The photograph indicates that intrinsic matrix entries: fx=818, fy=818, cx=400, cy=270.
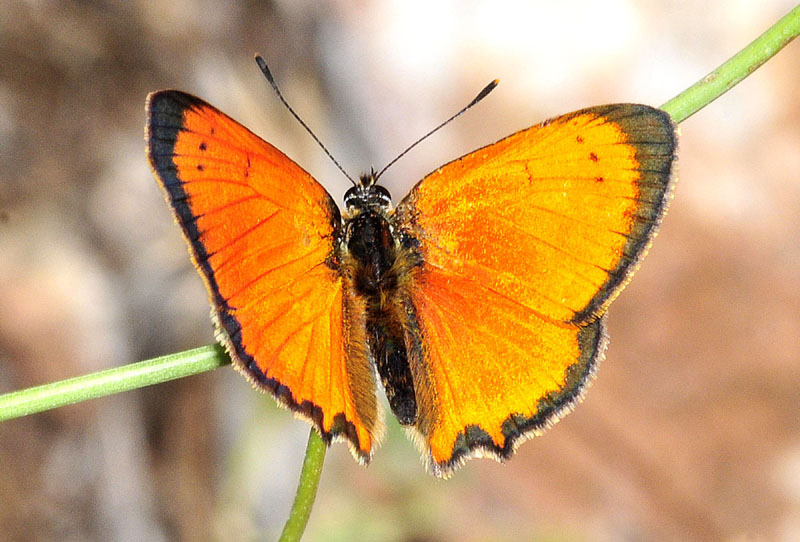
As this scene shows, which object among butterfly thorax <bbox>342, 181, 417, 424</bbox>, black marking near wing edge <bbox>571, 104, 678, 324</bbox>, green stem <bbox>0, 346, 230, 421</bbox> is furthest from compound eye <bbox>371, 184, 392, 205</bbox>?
green stem <bbox>0, 346, 230, 421</bbox>

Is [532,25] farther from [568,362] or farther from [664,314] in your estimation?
[568,362]

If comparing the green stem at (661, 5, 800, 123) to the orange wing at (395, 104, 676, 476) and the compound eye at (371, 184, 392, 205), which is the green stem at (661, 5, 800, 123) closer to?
the orange wing at (395, 104, 676, 476)

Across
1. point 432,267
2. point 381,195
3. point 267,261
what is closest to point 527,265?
point 432,267

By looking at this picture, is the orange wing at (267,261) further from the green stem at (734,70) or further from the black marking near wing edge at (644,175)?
the green stem at (734,70)

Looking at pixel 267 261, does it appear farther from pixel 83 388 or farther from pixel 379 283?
pixel 83 388

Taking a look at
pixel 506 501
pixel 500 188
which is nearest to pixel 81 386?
pixel 500 188

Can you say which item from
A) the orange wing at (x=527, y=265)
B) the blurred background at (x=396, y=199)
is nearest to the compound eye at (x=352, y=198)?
the orange wing at (x=527, y=265)
